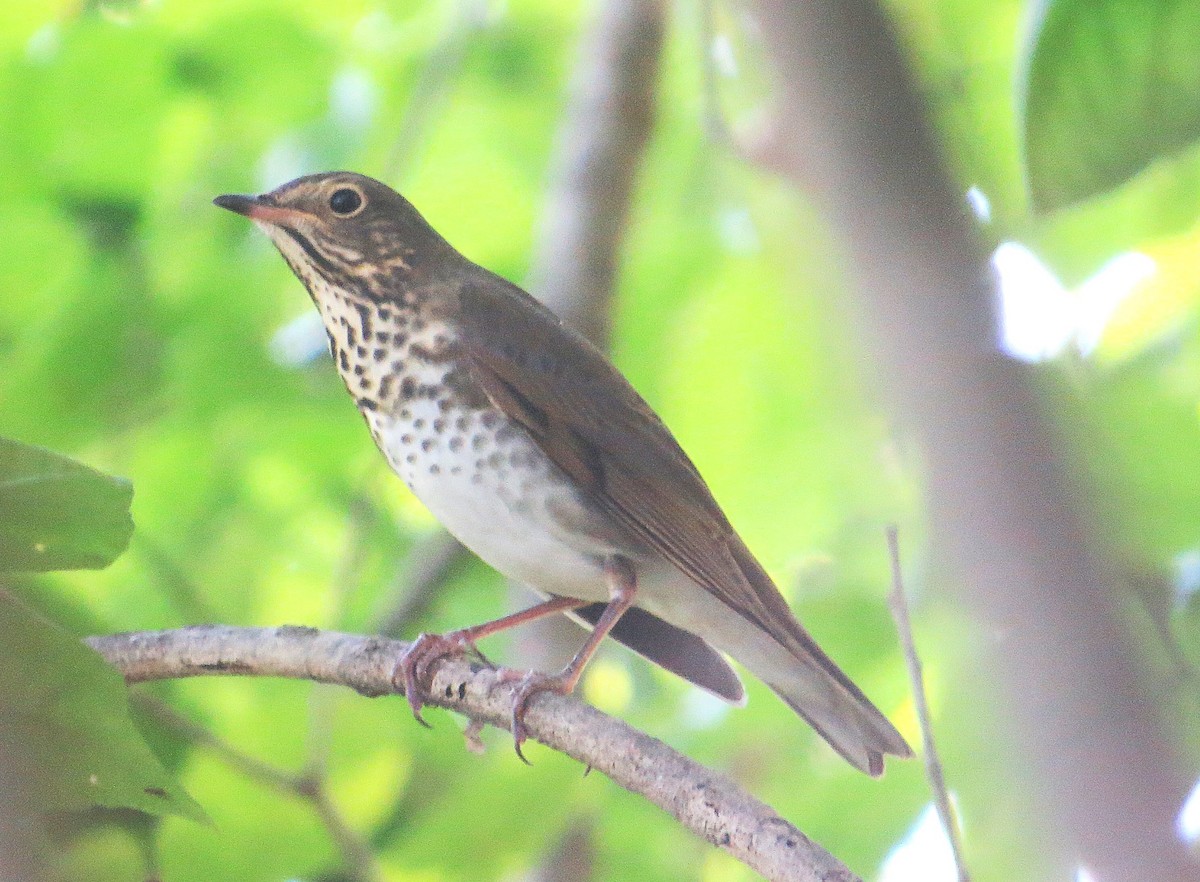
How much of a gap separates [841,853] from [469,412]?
1.54 m

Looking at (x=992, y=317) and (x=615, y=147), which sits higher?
(x=615, y=147)

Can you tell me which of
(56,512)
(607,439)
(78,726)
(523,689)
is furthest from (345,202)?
(78,726)

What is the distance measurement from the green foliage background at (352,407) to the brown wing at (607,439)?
0.50m

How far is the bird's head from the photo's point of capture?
458cm

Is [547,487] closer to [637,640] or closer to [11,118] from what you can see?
[637,640]

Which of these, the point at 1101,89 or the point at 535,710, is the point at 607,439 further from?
the point at 1101,89

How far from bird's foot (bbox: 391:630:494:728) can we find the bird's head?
4.03ft

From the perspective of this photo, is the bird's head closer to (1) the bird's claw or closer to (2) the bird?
(2) the bird

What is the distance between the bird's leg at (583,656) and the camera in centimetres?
324

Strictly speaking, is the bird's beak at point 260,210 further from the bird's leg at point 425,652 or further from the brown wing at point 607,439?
the bird's leg at point 425,652

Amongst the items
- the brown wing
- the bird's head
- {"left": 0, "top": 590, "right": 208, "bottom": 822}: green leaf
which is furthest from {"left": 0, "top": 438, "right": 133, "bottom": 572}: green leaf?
the bird's head

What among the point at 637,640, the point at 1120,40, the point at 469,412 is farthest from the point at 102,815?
the point at 1120,40

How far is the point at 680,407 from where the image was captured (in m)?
5.15

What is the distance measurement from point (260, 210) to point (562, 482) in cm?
128
